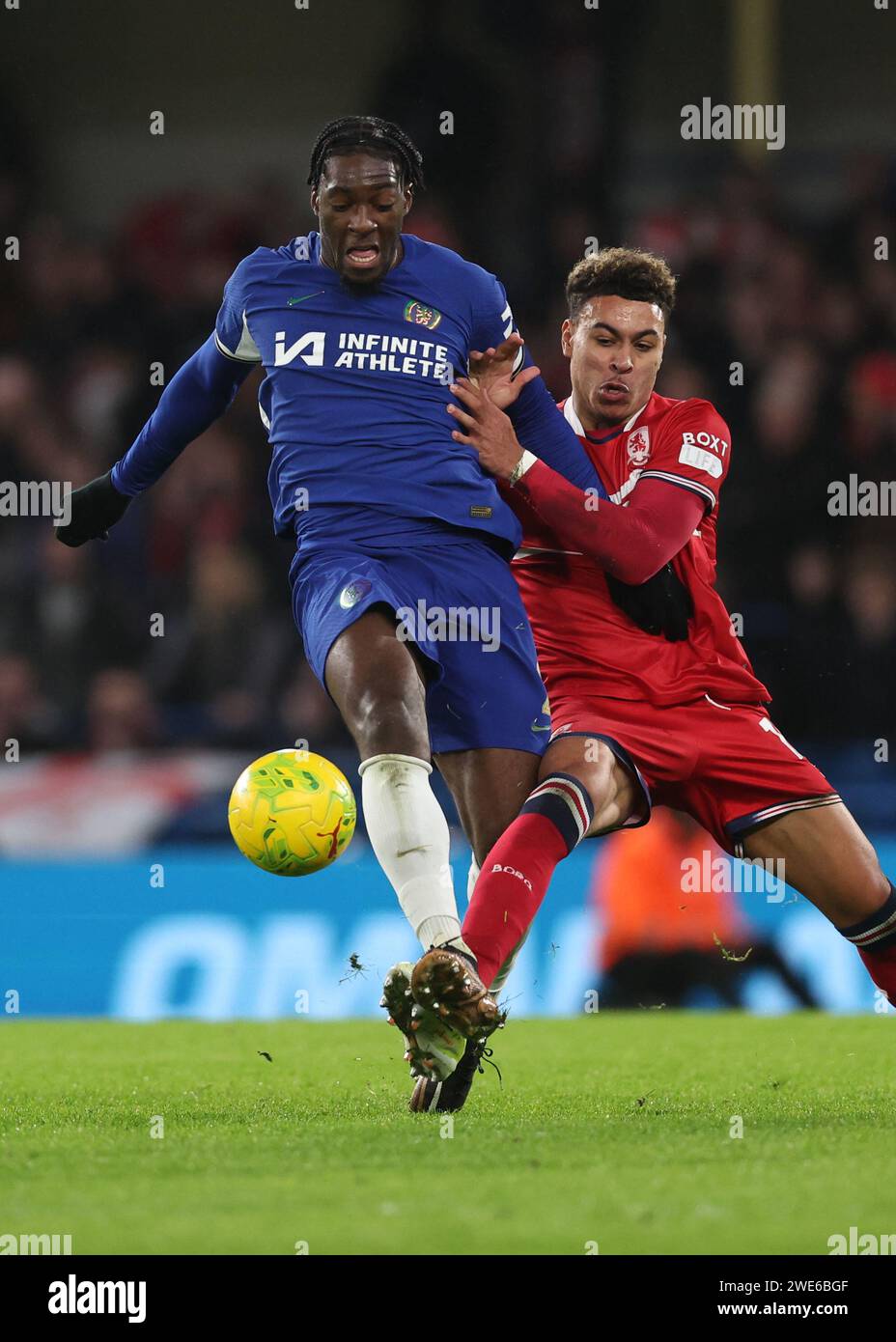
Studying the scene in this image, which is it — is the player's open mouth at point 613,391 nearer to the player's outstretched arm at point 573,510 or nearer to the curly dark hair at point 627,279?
the curly dark hair at point 627,279

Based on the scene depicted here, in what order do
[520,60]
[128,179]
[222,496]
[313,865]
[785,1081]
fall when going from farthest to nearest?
[128,179]
[520,60]
[222,496]
[785,1081]
[313,865]

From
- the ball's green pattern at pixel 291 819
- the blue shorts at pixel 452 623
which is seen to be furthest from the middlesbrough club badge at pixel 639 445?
the ball's green pattern at pixel 291 819

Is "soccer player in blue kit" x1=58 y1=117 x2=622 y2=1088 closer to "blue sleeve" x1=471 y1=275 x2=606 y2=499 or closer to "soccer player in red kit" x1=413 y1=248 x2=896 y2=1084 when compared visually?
"blue sleeve" x1=471 y1=275 x2=606 y2=499

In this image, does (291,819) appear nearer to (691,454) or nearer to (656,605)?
(656,605)

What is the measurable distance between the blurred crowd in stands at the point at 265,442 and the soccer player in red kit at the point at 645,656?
15.4 ft

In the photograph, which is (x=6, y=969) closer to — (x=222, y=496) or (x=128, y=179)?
(x=222, y=496)

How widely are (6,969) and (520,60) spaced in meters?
7.15

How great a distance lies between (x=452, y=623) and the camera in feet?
14.2

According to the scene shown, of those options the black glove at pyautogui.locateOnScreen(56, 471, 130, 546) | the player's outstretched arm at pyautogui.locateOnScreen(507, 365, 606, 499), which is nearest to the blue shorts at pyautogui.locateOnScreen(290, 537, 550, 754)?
the player's outstretched arm at pyautogui.locateOnScreen(507, 365, 606, 499)

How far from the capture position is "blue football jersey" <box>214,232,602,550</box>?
4355 mm

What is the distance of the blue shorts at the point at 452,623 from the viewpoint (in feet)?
13.7

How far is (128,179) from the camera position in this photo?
42.9 ft

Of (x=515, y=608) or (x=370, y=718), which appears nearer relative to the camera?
(x=370, y=718)

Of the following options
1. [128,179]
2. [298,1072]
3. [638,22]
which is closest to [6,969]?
[298,1072]
